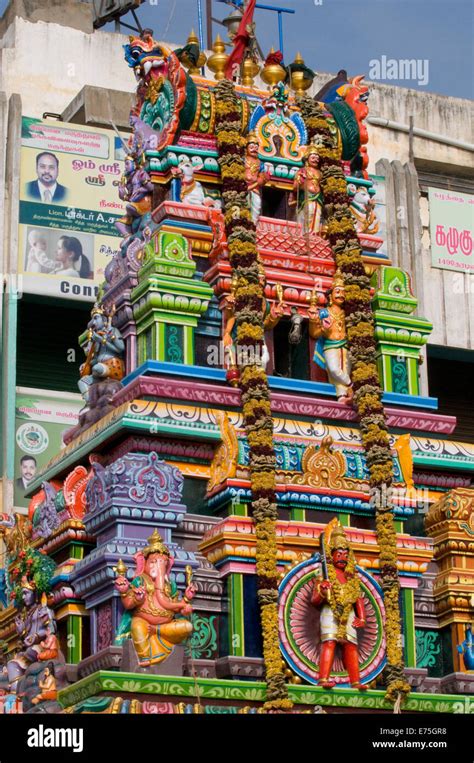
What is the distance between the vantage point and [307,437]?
885 inches

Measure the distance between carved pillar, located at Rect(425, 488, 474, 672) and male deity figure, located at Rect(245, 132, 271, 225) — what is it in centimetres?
471

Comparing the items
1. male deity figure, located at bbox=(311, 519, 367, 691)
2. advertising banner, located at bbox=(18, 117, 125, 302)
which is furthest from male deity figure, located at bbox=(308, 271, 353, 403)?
advertising banner, located at bbox=(18, 117, 125, 302)

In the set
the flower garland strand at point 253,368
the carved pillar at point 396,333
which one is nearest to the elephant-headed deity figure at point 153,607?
the flower garland strand at point 253,368

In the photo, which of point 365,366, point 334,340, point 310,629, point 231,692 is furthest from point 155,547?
point 334,340

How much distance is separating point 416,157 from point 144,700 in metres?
25.9

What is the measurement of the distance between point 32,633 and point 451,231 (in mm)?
23346

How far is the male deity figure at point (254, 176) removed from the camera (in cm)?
2392

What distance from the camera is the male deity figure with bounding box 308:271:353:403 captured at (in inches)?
911

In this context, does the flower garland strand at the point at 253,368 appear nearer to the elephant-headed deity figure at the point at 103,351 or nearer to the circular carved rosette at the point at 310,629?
the circular carved rosette at the point at 310,629

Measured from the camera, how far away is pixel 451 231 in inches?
1688

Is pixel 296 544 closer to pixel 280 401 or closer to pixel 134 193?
pixel 280 401

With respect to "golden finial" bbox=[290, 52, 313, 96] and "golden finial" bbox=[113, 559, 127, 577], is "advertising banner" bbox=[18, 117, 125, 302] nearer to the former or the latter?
"golden finial" bbox=[290, 52, 313, 96]

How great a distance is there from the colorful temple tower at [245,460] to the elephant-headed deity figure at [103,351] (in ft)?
0.11

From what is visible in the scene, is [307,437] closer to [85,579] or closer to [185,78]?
[85,579]
